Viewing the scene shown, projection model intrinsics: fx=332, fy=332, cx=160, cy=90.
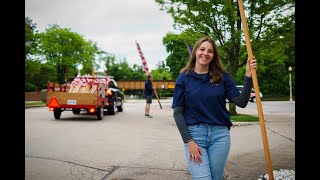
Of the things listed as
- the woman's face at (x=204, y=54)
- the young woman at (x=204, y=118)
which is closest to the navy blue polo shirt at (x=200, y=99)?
the young woman at (x=204, y=118)

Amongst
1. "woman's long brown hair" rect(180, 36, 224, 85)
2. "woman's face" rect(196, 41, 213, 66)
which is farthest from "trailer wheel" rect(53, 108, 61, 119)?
"woman's face" rect(196, 41, 213, 66)

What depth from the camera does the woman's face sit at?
3027 millimetres

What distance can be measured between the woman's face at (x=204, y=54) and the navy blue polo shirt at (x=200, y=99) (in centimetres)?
12

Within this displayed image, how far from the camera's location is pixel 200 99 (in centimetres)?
288

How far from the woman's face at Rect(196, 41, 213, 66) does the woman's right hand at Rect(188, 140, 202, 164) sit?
74 centimetres

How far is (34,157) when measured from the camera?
248 inches

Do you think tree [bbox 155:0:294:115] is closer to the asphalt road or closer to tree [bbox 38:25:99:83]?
the asphalt road

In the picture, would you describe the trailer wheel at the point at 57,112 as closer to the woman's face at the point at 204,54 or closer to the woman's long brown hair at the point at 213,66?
the woman's long brown hair at the point at 213,66

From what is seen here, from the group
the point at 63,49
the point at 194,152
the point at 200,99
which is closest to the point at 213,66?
the point at 200,99

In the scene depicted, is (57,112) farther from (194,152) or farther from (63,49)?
(63,49)

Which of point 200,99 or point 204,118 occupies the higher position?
point 200,99

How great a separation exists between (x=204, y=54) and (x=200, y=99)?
43 centimetres

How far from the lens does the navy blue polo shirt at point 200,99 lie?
9.46ft
